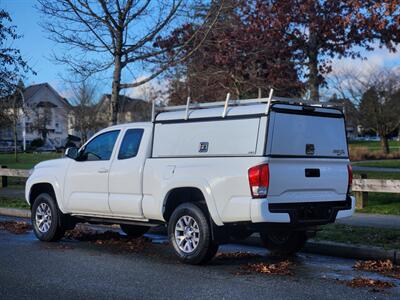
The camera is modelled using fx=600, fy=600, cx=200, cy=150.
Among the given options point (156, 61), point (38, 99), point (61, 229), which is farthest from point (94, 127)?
point (61, 229)

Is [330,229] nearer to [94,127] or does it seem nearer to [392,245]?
[392,245]

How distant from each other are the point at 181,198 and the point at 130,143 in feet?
4.56

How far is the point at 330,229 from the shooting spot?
10.6m

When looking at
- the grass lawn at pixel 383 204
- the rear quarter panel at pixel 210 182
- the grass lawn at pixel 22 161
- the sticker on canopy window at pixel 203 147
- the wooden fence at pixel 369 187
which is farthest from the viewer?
the grass lawn at pixel 22 161

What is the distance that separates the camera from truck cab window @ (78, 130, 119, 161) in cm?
978

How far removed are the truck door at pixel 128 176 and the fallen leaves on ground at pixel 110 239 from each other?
2.70 ft

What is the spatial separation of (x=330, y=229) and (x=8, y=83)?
44.1 feet

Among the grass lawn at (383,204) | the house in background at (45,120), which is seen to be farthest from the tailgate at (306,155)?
the house in background at (45,120)

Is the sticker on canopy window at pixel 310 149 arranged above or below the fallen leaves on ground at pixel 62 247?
above

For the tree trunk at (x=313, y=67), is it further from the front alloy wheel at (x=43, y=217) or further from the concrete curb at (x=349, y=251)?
the front alloy wheel at (x=43, y=217)

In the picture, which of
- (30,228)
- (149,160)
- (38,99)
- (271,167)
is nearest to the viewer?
(271,167)

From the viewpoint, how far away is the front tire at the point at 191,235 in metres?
7.98

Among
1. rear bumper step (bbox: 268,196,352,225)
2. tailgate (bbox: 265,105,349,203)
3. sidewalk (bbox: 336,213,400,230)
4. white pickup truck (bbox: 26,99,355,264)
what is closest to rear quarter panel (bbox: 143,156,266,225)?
white pickup truck (bbox: 26,99,355,264)

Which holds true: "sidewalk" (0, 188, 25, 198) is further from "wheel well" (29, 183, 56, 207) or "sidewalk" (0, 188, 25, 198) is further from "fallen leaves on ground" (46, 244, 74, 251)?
"fallen leaves on ground" (46, 244, 74, 251)
